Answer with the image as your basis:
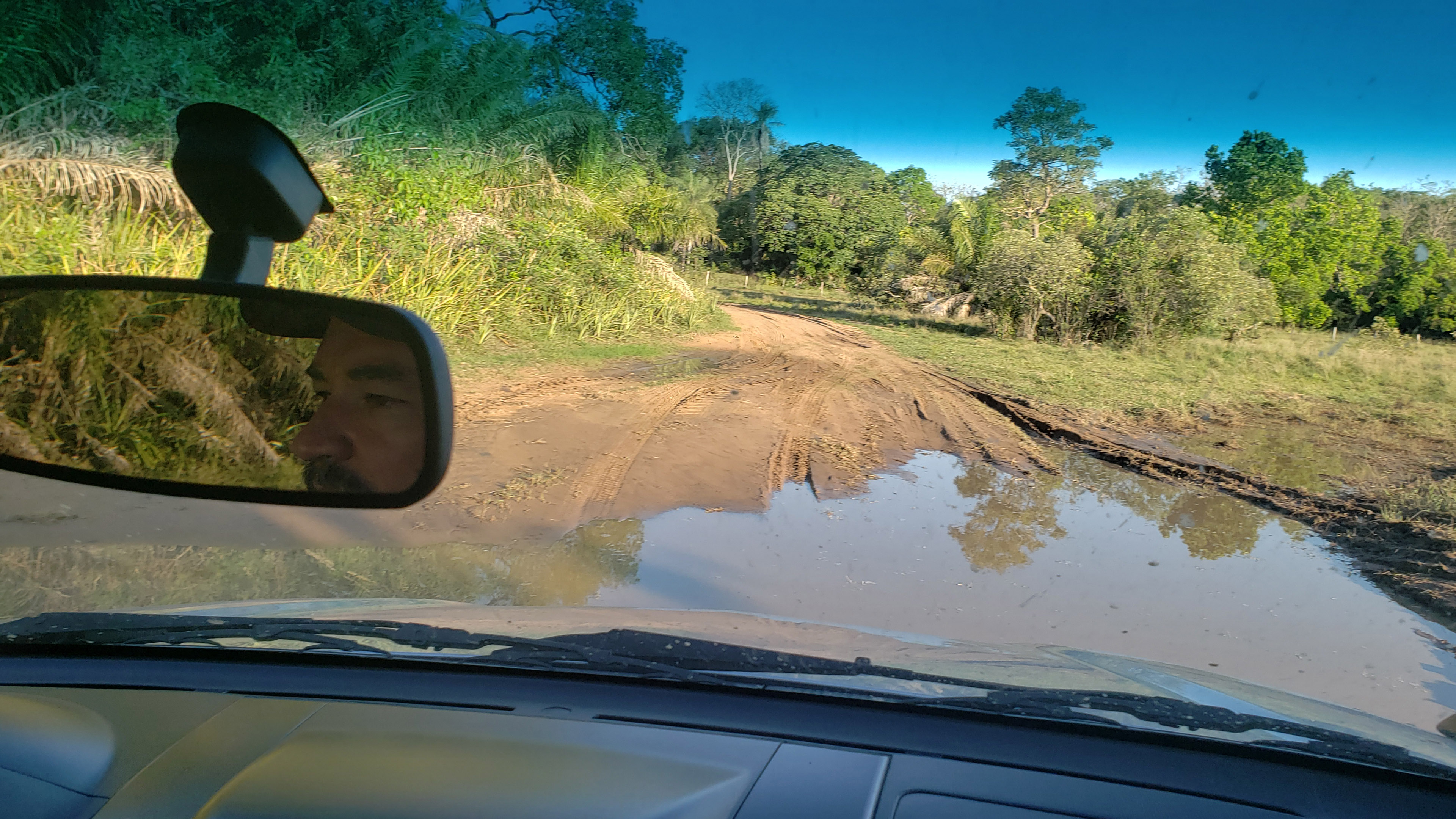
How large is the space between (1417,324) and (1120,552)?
2633 cm

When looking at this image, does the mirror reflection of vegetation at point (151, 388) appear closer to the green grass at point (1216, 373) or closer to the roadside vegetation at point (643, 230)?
the roadside vegetation at point (643, 230)

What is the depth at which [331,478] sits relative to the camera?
2.16 m

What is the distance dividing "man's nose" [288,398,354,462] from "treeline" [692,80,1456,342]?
20314 mm

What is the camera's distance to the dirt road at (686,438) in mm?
6809

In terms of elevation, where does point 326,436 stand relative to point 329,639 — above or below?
above

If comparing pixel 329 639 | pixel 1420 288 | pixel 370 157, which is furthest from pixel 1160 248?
pixel 329 639

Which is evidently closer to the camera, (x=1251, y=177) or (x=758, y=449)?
(x=758, y=449)

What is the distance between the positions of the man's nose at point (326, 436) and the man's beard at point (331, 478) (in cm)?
1

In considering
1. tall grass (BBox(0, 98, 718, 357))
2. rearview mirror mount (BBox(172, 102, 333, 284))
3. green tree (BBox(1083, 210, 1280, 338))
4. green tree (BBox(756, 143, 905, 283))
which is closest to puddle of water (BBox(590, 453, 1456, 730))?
rearview mirror mount (BBox(172, 102, 333, 284))

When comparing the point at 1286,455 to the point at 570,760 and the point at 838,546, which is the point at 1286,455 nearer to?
the point at 838,546

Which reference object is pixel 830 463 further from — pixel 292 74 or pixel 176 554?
pixel 292 74

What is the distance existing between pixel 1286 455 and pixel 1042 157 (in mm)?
15019

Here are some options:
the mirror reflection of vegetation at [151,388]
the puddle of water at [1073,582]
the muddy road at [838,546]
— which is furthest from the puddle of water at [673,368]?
the mirror reflection of vegetation at [151,388]

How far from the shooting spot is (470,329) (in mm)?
13445
